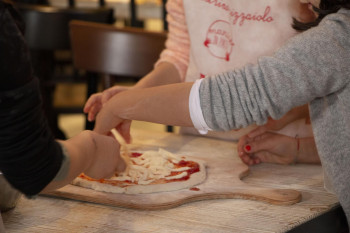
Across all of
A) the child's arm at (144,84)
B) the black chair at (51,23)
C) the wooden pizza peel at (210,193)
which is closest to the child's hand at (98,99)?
the child's arm at (144,84)

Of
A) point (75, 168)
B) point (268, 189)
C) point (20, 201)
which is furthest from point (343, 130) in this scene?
point (20, 201)

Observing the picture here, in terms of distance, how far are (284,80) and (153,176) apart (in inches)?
15.5

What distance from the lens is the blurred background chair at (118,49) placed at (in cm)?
197

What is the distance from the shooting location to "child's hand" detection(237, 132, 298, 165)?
144 centimetres

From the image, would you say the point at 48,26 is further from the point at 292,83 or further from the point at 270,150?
the point at 292,83

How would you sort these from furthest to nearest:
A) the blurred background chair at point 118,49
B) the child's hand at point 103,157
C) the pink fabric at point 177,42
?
1. the blurred background chair at point 118,49
2. the pink fabric at point 177,42
3. the child's hand at point 103,157

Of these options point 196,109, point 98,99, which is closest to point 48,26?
point 98,99

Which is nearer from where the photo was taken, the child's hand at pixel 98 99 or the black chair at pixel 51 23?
the child's hand at pixel 98 99

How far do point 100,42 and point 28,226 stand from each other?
1.05 m

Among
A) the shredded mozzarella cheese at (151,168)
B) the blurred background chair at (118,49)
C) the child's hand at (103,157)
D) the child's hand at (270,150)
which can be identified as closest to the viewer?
the child's hand at (103,157)

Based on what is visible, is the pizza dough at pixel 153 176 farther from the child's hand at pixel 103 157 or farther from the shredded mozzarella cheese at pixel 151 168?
the child's hand at pixel 103 157

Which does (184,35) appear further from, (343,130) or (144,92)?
(343,130)

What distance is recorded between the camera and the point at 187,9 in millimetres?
1620

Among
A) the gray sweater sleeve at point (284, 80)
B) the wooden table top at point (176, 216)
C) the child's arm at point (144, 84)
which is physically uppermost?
the gray sweater sleeve at point (284, 80)
